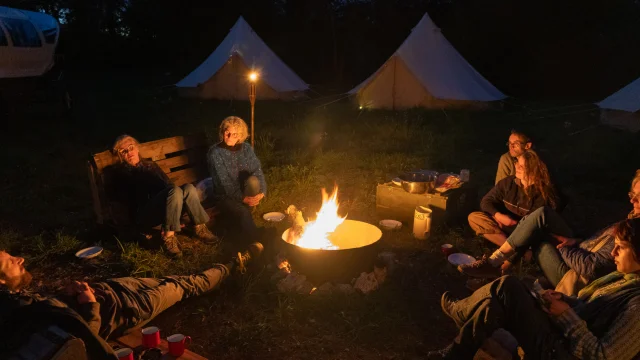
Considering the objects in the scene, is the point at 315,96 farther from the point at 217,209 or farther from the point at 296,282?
the point at 296,282

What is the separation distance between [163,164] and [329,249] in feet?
7.52

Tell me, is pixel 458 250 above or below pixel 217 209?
below

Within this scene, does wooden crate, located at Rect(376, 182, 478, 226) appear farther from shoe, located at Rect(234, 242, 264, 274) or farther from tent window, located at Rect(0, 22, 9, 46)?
tent window, located at Rect(0, 22, 9, 46)

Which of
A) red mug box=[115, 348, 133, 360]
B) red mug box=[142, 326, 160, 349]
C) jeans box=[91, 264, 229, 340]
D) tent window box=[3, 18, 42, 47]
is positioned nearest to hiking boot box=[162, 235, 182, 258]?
jeans box=[91, 264, 229, 340]

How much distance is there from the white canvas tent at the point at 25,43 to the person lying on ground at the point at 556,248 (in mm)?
12416

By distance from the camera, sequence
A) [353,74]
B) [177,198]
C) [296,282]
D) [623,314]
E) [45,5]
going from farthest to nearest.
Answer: [45,5], [353,74], [177,198], [296,282], [623,314]

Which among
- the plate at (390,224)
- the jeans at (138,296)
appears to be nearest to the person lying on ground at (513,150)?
the plate at (390,224)

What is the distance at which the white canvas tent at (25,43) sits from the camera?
11.6 meters

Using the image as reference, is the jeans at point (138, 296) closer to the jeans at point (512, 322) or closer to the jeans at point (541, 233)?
the jeans at point (512, 322)

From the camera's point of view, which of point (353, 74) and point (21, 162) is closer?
point (21, 162)

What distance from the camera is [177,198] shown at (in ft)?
14.4

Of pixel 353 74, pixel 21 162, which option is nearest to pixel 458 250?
pixel 21 162

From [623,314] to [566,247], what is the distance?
1315 millimetres

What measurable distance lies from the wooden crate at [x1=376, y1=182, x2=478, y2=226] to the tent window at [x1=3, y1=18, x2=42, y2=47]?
11302 mm
